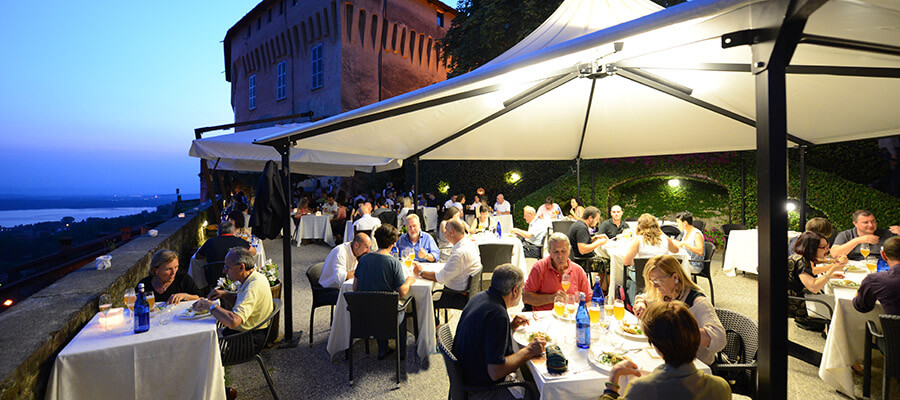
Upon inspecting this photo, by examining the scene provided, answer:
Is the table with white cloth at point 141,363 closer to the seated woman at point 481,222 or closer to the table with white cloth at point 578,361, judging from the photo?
the table with white cloth at point 578,361

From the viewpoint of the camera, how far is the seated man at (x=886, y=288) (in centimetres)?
299

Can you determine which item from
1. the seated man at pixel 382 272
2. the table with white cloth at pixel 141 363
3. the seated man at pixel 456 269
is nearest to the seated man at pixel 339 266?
the seated man at pixel 382 272

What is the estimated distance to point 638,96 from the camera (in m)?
4.56

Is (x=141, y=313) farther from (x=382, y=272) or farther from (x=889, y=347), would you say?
(x=889, y=347)

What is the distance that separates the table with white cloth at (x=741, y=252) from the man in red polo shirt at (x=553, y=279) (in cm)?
450

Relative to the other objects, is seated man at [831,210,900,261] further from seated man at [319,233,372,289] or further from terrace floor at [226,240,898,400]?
seated man at [319,233,372,289]

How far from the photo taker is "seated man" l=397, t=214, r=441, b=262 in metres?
5.00

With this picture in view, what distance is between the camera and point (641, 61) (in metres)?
3.20

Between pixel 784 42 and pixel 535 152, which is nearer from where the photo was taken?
pixel 784 42

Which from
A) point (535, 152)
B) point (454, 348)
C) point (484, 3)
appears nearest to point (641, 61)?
point (454, 348)

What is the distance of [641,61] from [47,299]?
15.5 feet

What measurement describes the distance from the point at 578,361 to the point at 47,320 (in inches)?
128

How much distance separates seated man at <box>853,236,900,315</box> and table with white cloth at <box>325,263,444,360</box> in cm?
351

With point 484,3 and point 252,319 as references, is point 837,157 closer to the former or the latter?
point 484,3
